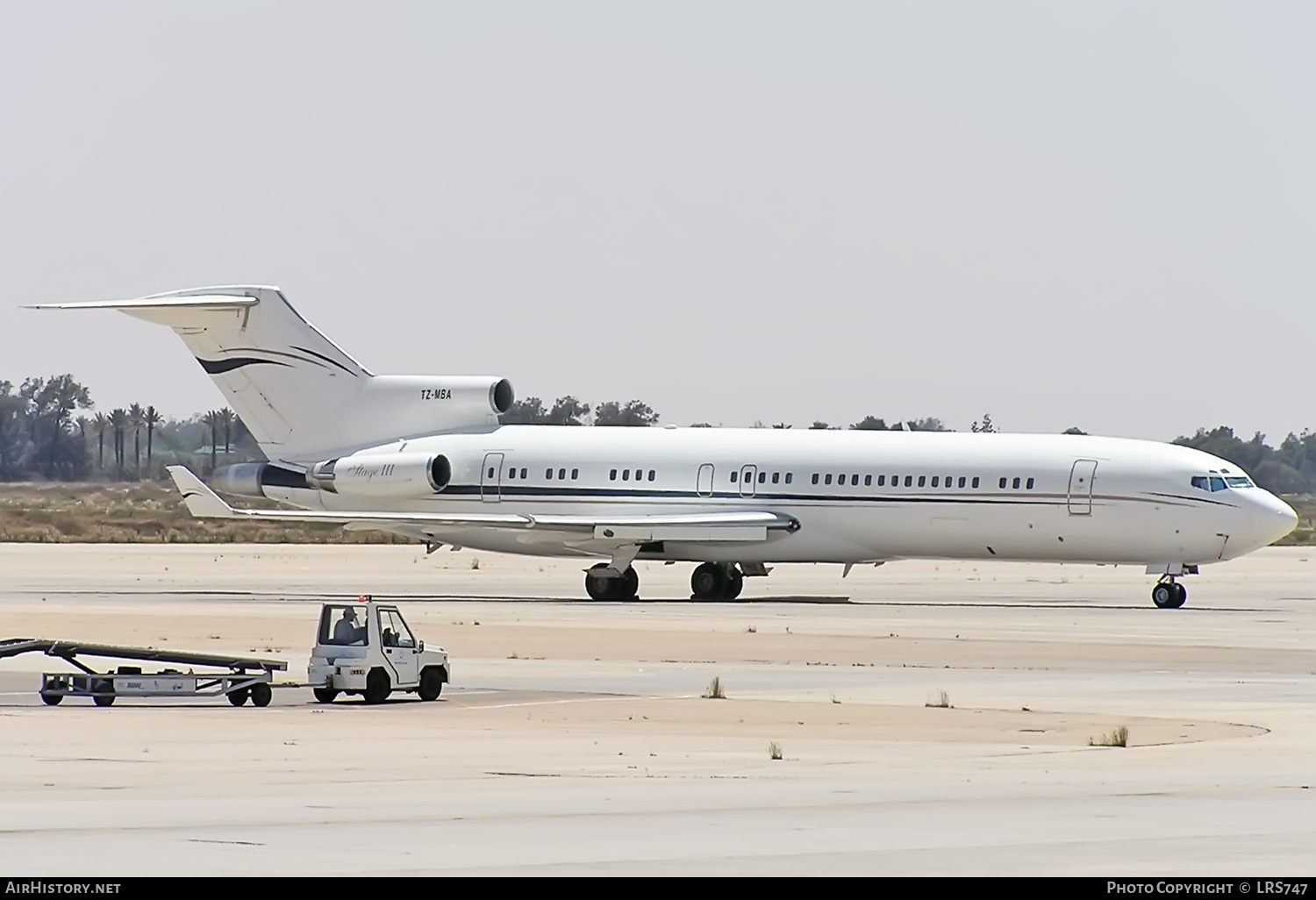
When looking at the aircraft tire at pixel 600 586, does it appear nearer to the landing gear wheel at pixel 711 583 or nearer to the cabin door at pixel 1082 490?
the landing gear wheel at pixel 711 583

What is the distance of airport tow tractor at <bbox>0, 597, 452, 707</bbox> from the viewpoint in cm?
2431

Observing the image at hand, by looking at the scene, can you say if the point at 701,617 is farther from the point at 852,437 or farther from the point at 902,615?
the point at 852,437

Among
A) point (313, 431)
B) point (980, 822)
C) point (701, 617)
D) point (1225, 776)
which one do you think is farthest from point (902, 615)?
point (980, 822)

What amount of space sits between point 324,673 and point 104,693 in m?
2.10

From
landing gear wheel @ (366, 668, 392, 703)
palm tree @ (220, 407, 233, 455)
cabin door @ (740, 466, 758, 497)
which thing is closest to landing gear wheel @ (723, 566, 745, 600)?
cabin door @ (740, 466, 758, 497)

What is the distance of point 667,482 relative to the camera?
5138cm

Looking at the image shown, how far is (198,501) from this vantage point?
48688 mm

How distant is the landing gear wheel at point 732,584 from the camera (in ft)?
165

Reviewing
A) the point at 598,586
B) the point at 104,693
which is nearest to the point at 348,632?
the point at 104,693

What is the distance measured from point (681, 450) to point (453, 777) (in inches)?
1334

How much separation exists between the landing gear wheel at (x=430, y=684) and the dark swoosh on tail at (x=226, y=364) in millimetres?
31043

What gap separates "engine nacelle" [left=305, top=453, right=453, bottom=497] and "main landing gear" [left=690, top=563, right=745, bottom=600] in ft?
20.5

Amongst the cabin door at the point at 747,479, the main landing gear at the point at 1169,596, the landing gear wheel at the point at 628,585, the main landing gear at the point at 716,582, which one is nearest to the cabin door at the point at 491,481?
the landing gear wheel at the point at 628,585

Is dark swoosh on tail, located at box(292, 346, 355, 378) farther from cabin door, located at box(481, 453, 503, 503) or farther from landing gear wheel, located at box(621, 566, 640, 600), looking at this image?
landing gear wheel, located at box(621, 566, 640, 600)
